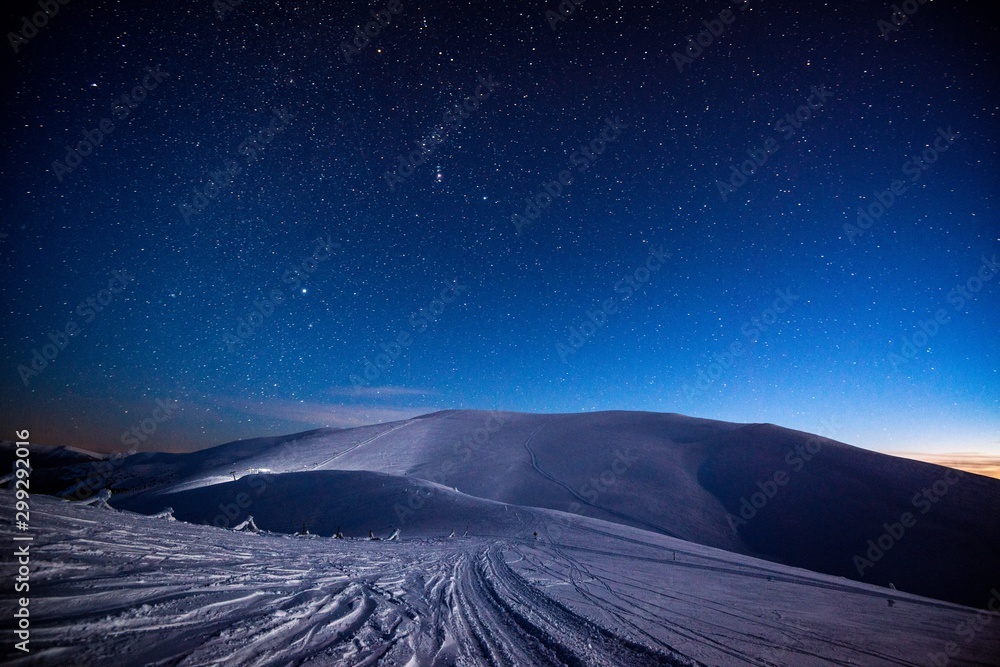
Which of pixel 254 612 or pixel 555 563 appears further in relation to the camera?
pixel 555 563

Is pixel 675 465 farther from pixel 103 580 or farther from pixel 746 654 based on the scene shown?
pixel 103 580

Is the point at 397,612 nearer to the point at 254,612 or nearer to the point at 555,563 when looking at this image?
the point at 254,612

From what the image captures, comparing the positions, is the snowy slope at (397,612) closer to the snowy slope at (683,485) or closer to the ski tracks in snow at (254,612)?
the ski tracks in snow at (254,612)

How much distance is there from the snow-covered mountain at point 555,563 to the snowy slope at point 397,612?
4 centimetres

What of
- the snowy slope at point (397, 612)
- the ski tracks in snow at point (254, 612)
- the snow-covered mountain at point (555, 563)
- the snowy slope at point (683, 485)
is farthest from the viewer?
the snowy slope at point (683, 485)

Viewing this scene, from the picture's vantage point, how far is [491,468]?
123ft

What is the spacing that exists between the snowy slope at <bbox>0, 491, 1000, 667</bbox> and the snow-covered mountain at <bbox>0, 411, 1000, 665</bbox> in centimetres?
4

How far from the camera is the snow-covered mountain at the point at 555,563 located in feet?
12.3

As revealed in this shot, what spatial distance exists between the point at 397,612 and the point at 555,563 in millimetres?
6700

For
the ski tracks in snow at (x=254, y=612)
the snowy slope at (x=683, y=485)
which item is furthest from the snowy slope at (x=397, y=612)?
the snowy slope at (x=683, y=485)

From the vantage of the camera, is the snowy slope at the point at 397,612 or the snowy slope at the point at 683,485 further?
the snowy slope at the point at 683,485

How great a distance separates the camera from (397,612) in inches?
189

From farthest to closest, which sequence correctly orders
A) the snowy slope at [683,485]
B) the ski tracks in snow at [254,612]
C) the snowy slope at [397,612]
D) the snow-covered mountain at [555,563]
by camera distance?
the snowy slope at [683,485], the snow-covered mountain at [555,563], the snowy slope at [397,612], the ski tracks in snow at [254,612]

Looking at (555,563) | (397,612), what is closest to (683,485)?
(555,563)
